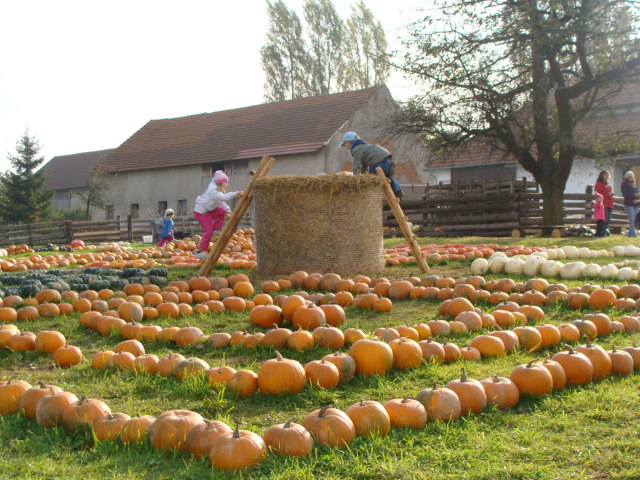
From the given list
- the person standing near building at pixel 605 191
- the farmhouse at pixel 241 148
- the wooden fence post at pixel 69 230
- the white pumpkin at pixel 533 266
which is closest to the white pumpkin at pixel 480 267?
the white pumpkin at pixel 533 266

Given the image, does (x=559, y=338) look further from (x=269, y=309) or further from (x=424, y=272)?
(x=424, y=272)

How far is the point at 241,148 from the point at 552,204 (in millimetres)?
21013

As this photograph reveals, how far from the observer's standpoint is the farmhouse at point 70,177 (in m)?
59.3

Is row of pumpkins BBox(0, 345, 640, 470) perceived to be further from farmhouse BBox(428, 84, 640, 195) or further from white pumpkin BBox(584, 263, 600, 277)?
farmhouse BBox(428, 84, 640, 195)

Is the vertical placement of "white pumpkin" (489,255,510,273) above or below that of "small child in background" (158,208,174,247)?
below

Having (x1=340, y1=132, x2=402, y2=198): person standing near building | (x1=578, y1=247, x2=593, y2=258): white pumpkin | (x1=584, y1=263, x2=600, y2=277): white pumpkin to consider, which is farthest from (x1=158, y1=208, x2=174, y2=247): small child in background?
(x1=584, y1=263, x2=600, y2=277): white pumpkin

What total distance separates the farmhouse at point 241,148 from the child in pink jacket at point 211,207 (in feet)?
64.2

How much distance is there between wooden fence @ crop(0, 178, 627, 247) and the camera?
21281mm

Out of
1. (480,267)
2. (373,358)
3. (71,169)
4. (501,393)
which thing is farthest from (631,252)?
(71,169)

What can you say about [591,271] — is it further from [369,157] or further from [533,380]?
[533,380]

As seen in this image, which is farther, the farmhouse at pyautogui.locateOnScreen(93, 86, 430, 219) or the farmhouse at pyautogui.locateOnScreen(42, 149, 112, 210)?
the farmhouse at pyautogui.locateOnScreen(42, 149, 112, 210)

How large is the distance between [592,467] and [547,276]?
21.1ft

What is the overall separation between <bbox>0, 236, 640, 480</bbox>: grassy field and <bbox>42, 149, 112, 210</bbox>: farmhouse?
2229 inches

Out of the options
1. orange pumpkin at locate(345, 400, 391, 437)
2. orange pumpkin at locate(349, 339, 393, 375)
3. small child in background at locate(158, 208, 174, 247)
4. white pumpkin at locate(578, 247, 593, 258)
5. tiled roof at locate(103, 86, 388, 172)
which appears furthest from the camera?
tiled roof at locate(103, 86, 388, 172)
